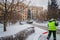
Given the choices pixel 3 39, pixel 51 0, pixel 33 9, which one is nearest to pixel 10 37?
pixel 3 39

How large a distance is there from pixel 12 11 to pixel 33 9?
4993 millimetres

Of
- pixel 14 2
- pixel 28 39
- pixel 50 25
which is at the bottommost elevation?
pixel 28 39

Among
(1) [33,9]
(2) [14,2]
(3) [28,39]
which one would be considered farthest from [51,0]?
(3) [28,39]

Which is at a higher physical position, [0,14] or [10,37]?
[0,14]

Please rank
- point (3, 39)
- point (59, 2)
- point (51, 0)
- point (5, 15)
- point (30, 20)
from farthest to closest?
point (59, 2) < point (51, 0) < point (30, 20) < point (5, 15) < point (3, 39)

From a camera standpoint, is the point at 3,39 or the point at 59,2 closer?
the point at 3,39

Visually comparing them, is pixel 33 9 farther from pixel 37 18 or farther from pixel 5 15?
pixel 5 15

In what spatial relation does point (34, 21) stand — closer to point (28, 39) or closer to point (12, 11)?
point (12, 11)

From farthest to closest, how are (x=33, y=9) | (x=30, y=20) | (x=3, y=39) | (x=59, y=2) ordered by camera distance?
1. (x=59, y=2)
2. (x=30, y=20)
3. (x=33, y=9)
4. (x=3, y=39)

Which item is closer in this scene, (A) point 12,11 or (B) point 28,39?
(B) point 28,39

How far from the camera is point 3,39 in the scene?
7.76 meters

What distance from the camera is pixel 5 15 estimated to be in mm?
11156

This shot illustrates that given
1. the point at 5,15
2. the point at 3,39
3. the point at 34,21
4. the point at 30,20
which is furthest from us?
the point at 34,21

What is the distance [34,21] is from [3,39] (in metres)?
13.9
